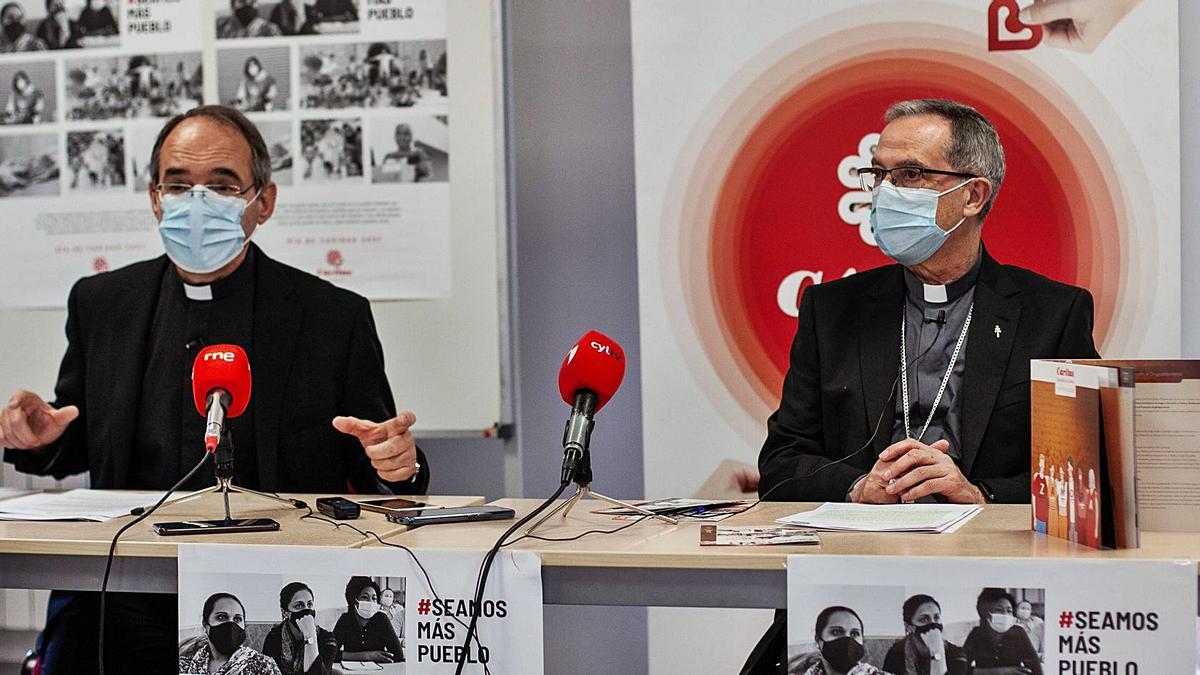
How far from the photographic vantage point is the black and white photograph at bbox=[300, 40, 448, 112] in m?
3.55

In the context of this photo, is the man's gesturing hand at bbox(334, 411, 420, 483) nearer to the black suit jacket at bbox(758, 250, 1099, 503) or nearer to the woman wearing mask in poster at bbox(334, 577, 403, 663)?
the woman wearing mask in poster at bbox(334, 577, 403, 663)

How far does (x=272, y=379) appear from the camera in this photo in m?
3.13

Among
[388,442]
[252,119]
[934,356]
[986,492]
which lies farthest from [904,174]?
[252,119]

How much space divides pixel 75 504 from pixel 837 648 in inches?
62.6

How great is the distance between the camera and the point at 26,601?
3.83 m

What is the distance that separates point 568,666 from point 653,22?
197 centimetres

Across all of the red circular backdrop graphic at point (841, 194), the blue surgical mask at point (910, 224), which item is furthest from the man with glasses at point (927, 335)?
the red circular backdrop graphic at point (841, 194)

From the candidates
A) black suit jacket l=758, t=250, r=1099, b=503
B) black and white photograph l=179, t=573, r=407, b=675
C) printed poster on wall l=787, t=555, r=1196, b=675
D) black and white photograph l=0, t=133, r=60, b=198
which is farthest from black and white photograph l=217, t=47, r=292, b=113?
printed poster on wall l=787, t=555, r=1196, b=675

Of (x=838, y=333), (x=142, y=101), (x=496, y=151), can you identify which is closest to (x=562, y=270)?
(x=496, y=151)

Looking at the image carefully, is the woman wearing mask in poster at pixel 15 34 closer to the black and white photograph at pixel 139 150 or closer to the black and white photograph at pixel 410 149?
the black and white photograph at pixel 139 150

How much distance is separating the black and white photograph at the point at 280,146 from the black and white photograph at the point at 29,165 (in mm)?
687

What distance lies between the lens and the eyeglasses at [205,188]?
10.3 feet

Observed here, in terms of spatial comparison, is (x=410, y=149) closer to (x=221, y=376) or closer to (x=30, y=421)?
(x=30, y=421)

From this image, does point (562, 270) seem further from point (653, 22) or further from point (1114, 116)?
point (1114, 116)
